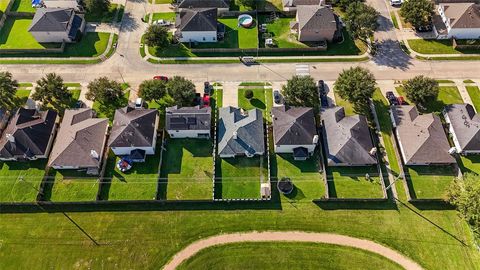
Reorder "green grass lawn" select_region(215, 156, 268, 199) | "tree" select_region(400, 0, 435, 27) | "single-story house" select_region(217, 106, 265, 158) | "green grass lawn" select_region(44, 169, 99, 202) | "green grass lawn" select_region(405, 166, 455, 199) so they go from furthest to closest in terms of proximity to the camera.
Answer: "tree" select_region(400, 0, 435, 27) < "single-story house" select_region(217, 106, 265, 158) < "green grass lawn" select_region(215, 156, 268, 199) < "green grass lawn" select_region(44, 169, 99, 202) < "green grass lawn" select_region(405, 166, 455, 199)

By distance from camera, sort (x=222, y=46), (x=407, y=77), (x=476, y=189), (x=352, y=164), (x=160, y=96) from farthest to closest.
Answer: (x=222, y=46) < (x=407, y=77) < (x=160, y=96) < (x=352, y=164) < (x=476, y=189)

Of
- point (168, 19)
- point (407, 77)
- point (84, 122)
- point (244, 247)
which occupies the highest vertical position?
point (168, 19)

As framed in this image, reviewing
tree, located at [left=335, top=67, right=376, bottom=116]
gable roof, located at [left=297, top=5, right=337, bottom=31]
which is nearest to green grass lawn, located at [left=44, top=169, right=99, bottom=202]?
tree, located at [left=335, top=67, right=376, bottom=116]

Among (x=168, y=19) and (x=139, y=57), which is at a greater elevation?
(x=168, y=19)

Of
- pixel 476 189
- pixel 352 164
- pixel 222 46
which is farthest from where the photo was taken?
pixel 222 46

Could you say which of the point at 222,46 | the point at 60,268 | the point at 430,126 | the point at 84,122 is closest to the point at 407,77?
the point at 430,126

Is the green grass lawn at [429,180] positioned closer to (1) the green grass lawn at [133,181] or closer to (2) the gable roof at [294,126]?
(2) the gable roof at [294,126]

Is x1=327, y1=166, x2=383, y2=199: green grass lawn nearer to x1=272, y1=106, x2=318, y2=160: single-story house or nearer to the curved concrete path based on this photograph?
x1=272, y1=106, x2=318, y2=160: single-story house

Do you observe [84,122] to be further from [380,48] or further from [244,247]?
[380,48]
